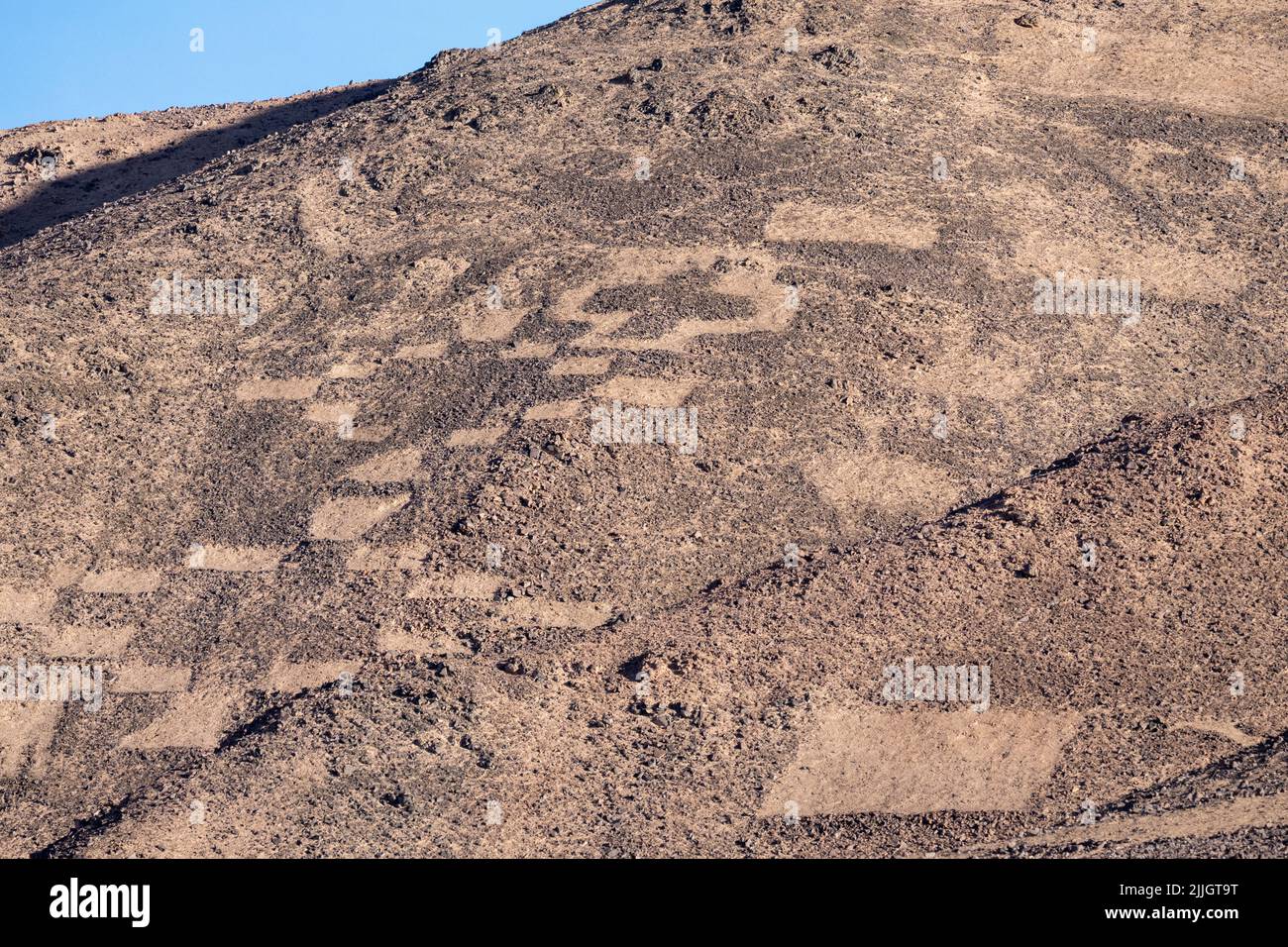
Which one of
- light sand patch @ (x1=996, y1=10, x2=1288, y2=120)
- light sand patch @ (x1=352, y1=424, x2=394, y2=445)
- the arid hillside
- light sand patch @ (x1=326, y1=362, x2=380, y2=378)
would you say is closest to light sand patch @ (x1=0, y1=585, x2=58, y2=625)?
the arid hillside

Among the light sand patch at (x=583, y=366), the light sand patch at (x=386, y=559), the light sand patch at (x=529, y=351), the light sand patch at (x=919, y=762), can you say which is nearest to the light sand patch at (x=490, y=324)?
the light sand patch at (x=529, y=351)

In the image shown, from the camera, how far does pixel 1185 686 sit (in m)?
14.7

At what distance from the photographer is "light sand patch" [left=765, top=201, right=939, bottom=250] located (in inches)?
846

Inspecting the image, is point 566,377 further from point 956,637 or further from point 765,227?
point 956,637

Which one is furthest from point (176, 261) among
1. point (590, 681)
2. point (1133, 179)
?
point (1133, 179)

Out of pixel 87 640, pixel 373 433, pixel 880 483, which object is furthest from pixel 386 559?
pixel 880 483

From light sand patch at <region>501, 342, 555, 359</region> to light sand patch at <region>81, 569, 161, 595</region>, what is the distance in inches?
212

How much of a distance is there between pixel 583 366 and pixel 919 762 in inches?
300

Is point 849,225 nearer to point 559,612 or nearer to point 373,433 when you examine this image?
point 373,433

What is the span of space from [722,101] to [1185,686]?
510 inches

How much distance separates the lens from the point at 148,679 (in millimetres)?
16422

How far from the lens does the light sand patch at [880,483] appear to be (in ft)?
58.3

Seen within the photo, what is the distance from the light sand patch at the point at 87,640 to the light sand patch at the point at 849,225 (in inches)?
413
